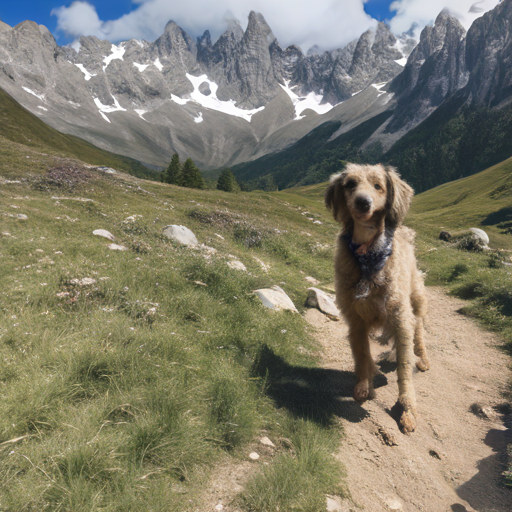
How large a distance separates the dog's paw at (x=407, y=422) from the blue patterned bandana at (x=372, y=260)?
2.00 metres

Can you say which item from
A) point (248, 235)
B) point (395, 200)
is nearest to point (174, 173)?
point (248, 235)

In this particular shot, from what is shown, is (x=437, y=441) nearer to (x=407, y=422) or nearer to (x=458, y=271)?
(x=407, y=422)

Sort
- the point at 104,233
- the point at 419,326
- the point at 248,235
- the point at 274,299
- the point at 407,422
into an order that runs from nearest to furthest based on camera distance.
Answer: the point at 407,422 → the point at 419,326 → the point at 274,299 → the point at 104,233 → the point at 248,235

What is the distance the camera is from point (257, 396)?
4.89 m

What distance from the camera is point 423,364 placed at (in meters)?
6.96

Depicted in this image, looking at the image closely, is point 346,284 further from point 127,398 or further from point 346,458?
point 127,398

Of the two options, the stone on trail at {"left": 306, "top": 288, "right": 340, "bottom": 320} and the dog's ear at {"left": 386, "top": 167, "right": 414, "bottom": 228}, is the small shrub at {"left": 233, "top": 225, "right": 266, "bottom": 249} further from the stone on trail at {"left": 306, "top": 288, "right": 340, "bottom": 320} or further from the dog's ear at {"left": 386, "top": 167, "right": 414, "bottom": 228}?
the dog's ear at {"left": 386, "top": 167, "right": 414, "bottom": 228}

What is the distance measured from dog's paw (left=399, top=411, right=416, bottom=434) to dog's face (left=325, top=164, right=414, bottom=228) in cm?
312

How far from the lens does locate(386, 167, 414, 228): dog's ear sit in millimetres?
5223

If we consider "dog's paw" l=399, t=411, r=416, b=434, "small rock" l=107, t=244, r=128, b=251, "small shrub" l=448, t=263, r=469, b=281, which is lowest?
"dog's paw" l=399, t=411, r=416, b=434

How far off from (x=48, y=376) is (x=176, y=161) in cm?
7466

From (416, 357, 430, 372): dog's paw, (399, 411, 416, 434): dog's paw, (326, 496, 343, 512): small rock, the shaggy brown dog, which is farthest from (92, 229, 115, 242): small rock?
(326, 496, 343, 512): small rock

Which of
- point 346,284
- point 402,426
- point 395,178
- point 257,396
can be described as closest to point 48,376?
point 257,396

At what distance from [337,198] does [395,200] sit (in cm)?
95
